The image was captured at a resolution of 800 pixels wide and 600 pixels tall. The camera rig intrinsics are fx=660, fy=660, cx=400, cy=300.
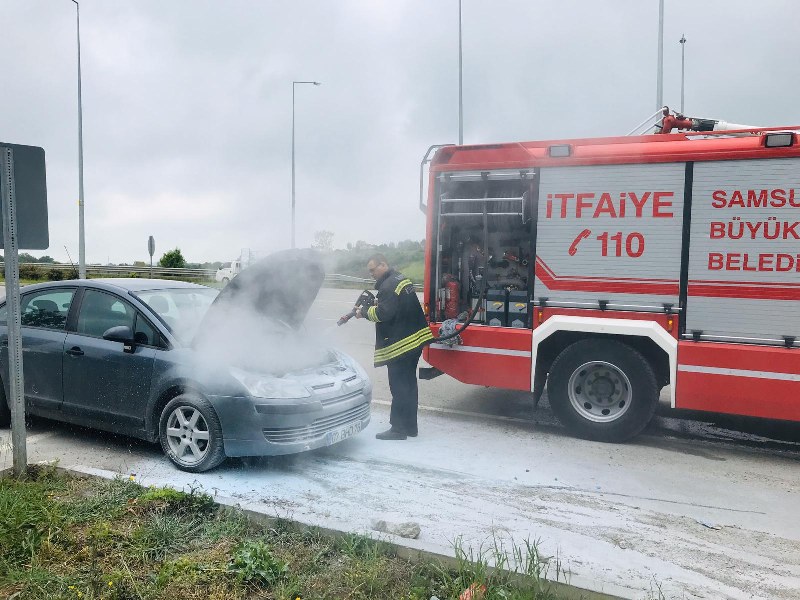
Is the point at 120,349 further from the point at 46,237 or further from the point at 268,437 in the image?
the point at 268,437

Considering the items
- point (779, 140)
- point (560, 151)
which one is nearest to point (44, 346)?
point (560, 151)

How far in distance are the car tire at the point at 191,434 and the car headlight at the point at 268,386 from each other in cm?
31

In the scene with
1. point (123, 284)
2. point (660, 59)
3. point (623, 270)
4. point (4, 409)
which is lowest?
point (4, 409)

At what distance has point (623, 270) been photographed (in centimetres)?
612

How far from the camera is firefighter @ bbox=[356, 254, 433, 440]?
6.18 metres

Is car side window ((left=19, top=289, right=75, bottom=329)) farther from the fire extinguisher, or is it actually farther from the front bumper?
the fire extinguisher

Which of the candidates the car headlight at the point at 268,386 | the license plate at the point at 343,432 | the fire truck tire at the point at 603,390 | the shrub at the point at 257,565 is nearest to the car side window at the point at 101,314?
the car headlight at the point at 268,386

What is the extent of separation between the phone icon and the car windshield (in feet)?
11.3

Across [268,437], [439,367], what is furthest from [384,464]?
[439,367]

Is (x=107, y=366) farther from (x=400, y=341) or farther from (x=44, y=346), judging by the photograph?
(x=400, y=341)

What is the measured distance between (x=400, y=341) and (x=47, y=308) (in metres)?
3.24

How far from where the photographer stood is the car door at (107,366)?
525 centimetres

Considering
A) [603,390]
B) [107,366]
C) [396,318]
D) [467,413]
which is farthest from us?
[467,413]

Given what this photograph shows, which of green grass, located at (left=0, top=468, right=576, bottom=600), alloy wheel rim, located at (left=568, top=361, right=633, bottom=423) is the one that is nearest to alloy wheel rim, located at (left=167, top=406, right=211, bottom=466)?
green grass, located at (left=0, top=468, right=576, bottom=600)
